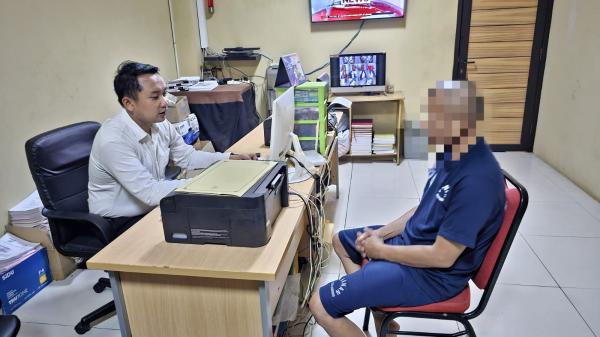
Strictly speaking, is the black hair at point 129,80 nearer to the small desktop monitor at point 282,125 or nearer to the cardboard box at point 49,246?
the small desktop monitor at point 282,125

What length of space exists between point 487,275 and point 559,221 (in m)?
2.06

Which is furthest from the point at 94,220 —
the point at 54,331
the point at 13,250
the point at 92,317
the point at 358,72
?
the point at 358,72

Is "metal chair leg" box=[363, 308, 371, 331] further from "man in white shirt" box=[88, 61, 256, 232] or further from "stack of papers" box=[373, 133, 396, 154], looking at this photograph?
"stack of papers" box=[373, 133, 396, 154]

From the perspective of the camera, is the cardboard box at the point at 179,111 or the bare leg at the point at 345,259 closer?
the bare leg at the point at 345,259

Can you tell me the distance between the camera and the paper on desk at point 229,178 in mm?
1406

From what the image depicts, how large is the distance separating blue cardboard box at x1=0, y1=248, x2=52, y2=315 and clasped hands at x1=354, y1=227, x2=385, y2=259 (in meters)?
1.90

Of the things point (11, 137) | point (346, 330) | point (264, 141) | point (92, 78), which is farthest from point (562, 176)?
point (11, 137)

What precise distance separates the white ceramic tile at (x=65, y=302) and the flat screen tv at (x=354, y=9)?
3.24 meters

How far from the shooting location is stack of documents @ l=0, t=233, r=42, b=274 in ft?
7.44

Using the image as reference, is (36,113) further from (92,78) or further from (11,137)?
(92,78)

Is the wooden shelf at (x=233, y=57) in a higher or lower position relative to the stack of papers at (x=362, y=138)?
higher

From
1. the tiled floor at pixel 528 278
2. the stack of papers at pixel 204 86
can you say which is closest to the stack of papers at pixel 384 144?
the tiled floor at pixel 528 278

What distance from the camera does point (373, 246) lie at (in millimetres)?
1562

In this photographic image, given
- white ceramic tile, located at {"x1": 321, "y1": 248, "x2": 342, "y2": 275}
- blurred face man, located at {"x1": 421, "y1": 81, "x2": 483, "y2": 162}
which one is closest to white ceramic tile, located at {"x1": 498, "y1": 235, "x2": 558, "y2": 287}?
white ceramic tile, located at {"x1": 321, "y1": 248, "x2": 342, "y2": 275}
